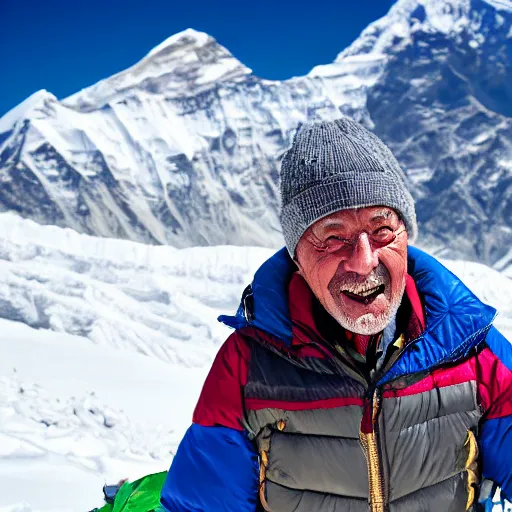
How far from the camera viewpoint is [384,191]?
4.67ft

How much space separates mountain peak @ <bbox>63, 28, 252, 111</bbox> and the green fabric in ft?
407

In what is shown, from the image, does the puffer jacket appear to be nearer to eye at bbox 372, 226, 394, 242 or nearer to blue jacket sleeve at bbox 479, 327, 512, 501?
blue jacket sleeve at bbox 479, 327, 512, 501

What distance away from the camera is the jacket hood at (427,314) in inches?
56.7

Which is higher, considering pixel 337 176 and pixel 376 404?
pixel 337 176

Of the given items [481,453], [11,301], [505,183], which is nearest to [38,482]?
[481,453]

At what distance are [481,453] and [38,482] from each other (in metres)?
2.66

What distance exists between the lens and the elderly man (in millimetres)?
1444

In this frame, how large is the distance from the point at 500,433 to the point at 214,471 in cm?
62

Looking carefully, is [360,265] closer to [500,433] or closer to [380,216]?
[380,216]

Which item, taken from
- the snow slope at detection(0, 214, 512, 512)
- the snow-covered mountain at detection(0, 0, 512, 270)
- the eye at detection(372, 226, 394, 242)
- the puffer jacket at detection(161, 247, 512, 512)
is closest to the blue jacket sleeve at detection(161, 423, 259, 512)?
the puffer jacket at detection(161, 247, 512, 512)

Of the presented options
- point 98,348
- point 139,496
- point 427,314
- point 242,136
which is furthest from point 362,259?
point 242,136

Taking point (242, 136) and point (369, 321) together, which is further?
point (242, 136)

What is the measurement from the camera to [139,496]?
2.37m

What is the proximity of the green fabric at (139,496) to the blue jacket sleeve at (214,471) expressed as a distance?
0.81m
